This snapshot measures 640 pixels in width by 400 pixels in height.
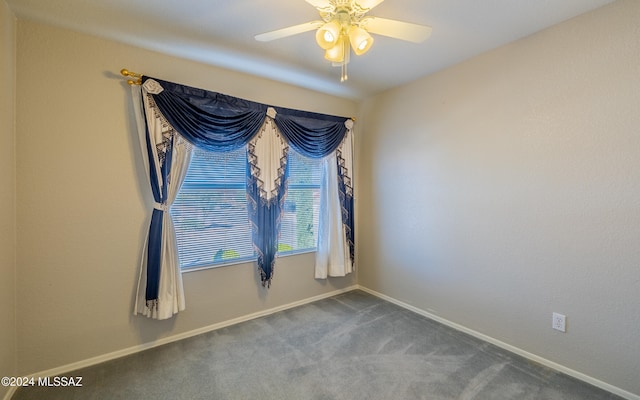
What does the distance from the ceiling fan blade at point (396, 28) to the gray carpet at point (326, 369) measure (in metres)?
2.11

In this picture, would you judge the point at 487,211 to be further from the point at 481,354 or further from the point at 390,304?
the point at 390,304

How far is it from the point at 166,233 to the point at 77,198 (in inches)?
25.1

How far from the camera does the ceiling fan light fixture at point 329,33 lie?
1.44m

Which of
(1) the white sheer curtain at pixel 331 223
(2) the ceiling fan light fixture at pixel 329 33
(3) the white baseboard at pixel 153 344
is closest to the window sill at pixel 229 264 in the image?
(1) the white sheer curtain at pixel 331 223

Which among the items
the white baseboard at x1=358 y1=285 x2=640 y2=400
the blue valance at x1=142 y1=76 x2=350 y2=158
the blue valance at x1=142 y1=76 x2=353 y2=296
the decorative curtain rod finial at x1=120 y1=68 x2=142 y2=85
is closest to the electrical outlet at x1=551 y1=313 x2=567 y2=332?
the white baseboard at x1=358 y1=285 x2=640 y2=400

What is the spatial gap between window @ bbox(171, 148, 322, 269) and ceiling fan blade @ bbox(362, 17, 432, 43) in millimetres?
1677

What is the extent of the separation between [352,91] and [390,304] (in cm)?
249

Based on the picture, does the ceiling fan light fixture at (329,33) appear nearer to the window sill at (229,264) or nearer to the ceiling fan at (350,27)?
the ceiling fan at (350,27)

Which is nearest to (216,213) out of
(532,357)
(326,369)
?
(326,369)

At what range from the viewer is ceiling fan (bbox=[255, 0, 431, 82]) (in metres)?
1.41

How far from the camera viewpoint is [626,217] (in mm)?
1763

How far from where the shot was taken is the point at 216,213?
2.66 meters

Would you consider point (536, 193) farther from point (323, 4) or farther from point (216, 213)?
point (216, 213)

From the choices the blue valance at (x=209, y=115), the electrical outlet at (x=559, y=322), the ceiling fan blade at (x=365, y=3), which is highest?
the ceiling fan blade at (x=365, y=3)
